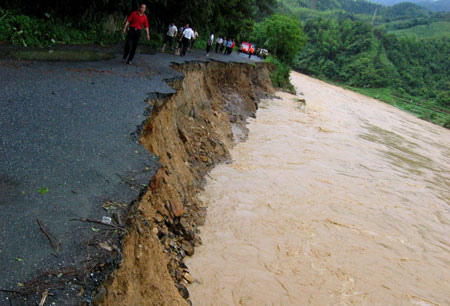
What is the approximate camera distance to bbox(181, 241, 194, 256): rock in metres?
5.64

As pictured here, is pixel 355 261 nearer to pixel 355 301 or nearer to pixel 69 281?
pixel 355 301

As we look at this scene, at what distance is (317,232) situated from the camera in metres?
7.77

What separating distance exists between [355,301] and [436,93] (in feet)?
250

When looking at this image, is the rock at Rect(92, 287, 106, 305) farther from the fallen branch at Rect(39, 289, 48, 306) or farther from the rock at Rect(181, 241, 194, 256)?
the rock at Rect(181, 241, 194, 256)

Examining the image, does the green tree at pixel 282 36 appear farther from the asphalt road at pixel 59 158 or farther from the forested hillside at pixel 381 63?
the asphalt road at pixel 59 158

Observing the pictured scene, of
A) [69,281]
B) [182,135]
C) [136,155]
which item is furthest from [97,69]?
[69,281]

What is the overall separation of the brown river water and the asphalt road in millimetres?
2418

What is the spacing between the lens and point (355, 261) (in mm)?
7027

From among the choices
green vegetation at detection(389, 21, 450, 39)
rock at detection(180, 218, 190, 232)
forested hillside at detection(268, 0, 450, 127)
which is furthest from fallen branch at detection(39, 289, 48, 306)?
green vegetation at detection(389, 21, 450, 39)

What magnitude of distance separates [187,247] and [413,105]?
61.6 meters

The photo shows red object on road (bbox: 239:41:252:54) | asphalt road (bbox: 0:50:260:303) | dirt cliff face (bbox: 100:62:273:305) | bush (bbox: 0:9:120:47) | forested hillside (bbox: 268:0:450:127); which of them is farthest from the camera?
forested hillside (bbox: 268:0:450:127)

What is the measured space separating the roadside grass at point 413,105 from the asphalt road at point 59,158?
49443 mm

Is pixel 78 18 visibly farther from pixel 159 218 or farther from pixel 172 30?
pixel 159 218

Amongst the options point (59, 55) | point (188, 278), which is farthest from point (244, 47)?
point (188, 278)
